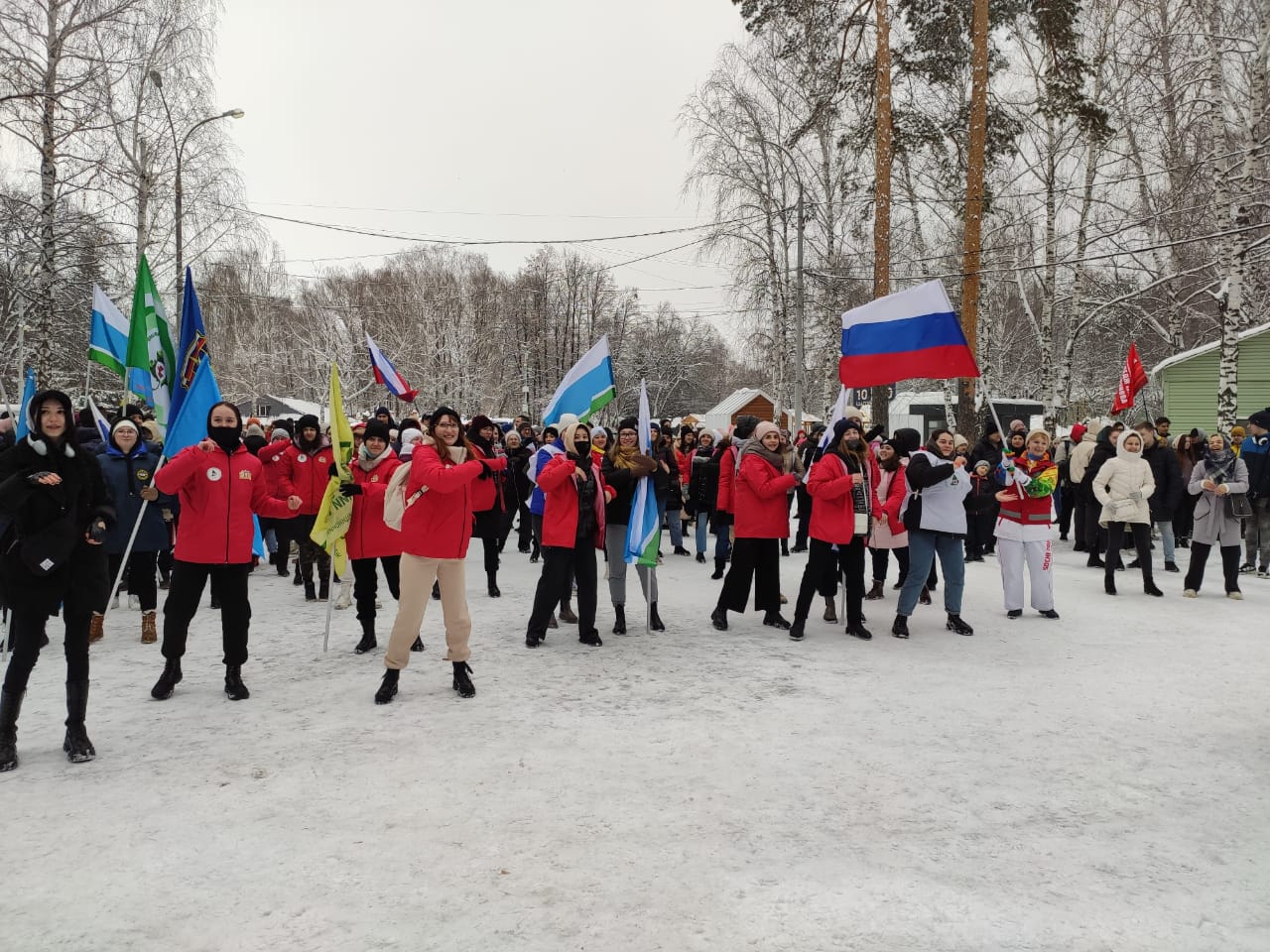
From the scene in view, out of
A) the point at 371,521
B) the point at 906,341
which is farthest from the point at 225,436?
the point at 906,341

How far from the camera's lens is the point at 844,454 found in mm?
8023

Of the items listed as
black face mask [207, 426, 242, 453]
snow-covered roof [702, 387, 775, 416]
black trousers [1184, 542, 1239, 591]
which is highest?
snow-covered roof [702, 387, 775, 416]

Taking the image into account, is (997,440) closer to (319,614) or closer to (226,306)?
(319,614)

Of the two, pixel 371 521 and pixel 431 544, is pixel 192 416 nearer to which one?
pixel 371 521

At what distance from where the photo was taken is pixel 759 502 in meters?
8.10

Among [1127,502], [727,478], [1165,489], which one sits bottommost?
[1127,502]

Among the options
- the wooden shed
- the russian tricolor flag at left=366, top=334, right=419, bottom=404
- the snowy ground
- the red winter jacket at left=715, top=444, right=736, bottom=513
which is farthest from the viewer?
Result: the wooden shed

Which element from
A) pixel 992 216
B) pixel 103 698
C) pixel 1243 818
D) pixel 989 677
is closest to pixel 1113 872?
pixel 1243 818

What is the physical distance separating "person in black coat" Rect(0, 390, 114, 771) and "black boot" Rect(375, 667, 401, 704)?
63.5 inches

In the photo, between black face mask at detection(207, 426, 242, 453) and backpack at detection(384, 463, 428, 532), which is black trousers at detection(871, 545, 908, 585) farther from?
black face mask at detection(207, 426, 242, 453)

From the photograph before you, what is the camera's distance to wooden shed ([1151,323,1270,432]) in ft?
80.4

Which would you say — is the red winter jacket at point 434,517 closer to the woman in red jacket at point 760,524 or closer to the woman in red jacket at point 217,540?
the woman in red jacket at point 217,540

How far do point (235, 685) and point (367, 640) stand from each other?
1.49 meters

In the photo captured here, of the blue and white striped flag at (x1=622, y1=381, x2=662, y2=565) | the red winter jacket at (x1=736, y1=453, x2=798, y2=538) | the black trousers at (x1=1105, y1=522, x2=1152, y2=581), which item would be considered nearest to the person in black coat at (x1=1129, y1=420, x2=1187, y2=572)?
the black trousers at (x1=1105, y1=522, x2=1152, y2=581)
